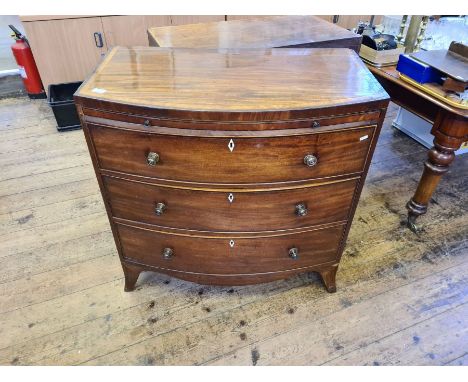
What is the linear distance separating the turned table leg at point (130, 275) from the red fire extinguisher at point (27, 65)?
2.16 m

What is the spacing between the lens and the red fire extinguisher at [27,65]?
8.94 ft

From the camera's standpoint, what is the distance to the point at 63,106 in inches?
98.6

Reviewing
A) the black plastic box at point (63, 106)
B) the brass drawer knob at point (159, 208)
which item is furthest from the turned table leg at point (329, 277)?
the black plastic box at point (63, 106)

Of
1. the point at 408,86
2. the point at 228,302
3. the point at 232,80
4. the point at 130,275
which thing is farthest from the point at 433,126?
the point at 130,275

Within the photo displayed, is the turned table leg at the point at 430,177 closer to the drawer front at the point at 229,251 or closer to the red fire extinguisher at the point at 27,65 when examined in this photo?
the drawer front at the point at 229,251

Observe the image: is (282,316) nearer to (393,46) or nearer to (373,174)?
(373,174)

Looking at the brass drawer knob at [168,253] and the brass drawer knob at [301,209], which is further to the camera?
the brass drawer knob at [168,253]

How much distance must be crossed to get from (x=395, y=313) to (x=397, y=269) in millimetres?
247

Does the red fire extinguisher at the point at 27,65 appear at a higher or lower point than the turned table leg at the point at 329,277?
higher

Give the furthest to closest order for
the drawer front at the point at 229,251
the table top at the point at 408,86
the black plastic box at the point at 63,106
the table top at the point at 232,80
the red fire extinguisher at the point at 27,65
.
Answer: the red fire extinguisher at the point at 27,65 → the black plastic box at the point at 63,106 → the table top at the point at 408,86 → the drawer front at the point at 229,251 → the table top at the point at 232,80

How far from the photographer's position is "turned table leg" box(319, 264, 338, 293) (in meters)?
1.49

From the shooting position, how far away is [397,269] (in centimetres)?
168

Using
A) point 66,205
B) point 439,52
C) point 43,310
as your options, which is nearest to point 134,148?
point 43,310
